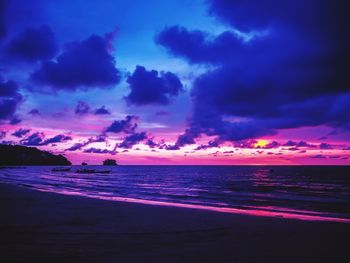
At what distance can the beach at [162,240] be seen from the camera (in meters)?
9.40

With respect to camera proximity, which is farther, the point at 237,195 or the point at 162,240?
the point at 237,195

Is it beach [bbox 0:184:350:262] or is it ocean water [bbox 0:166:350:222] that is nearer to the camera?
beach [bbox 0:184:350:262]

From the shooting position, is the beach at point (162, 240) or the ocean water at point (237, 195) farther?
the ocean water at point (237, 195)

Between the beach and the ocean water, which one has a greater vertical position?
the beach

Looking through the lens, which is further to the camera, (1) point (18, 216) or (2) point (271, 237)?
(1) point (18, 216)

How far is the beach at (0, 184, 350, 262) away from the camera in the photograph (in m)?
9.40

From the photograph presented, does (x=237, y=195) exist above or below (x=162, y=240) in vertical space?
below

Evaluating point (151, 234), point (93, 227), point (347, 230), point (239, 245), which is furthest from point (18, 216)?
point (347, 230)

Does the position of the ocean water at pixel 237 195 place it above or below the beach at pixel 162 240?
below

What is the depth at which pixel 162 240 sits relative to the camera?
1200 centimetres

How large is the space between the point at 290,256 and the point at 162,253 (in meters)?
4.10

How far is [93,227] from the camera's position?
14438mm

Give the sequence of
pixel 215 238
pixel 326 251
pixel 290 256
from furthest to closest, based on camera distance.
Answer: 1. pixel 215 238
2. pixel 326 251
3. pixel 290 256

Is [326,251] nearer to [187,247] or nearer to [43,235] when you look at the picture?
[187,247]
